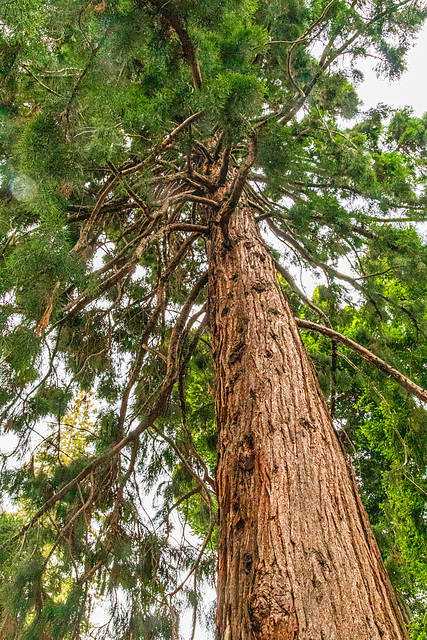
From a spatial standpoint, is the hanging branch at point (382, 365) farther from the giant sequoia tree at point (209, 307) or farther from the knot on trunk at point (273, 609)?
the knot on trunk at point (273, 609)

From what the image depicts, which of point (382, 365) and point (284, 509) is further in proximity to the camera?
point (382, 365)

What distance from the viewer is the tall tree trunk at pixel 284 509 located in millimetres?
1048

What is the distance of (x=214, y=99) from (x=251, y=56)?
16.7 inches

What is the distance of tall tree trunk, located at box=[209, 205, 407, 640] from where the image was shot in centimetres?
105

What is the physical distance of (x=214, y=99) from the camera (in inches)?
61.7

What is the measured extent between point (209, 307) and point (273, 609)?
154 centimetres

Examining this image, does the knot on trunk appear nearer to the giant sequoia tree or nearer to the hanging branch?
the giant sequoia tree


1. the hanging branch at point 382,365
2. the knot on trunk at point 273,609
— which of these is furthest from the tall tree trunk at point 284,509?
the hanging branch at point 382,365

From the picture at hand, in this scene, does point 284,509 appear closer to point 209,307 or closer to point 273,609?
point 273,609

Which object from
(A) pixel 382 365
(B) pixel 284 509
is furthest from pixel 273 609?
(A) pixel 382 365

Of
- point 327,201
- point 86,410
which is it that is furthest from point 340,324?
point 86,410

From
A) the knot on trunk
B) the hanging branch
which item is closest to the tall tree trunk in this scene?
the knot on trunk

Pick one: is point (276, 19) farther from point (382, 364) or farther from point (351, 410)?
point (351, 410)

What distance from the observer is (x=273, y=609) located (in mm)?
1056
